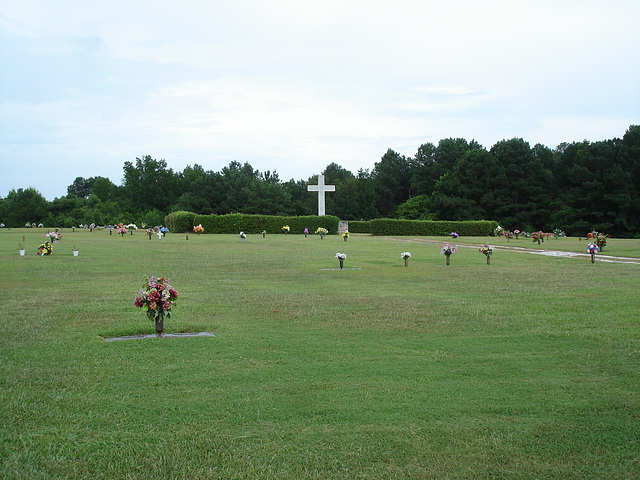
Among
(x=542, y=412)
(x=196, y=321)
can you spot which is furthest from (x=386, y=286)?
(x=542, y=412)

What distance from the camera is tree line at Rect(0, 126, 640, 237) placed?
65.4m

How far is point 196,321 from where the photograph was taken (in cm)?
905

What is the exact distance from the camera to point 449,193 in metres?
79.1

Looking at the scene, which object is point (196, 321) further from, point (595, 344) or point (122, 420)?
point (595, 344)

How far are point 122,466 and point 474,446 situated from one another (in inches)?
99.9

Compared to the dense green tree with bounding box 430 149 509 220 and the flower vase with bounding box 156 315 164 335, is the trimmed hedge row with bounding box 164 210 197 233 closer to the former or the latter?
the dense green tree with bounding box 430 149 509 220

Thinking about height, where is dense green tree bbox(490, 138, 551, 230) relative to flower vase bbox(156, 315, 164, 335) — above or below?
above

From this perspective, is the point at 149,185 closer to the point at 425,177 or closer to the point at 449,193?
the point at 425,177

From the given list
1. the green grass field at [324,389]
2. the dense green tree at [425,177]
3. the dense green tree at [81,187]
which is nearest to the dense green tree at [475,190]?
the dense green tree at [425,177]

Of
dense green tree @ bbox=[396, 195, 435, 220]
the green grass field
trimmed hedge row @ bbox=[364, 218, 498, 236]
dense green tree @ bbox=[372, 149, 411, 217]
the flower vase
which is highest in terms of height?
dense green tree @ bbox=[372, 149, 411, 217]

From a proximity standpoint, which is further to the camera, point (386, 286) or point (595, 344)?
point (386, 286)

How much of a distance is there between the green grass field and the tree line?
5993 centimetres

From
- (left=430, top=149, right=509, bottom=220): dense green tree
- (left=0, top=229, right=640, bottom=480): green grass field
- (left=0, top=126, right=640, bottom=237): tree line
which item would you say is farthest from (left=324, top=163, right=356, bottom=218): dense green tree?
(left=0, top=229, right=640, bottom=480): green grass field

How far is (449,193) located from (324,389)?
7617cm
